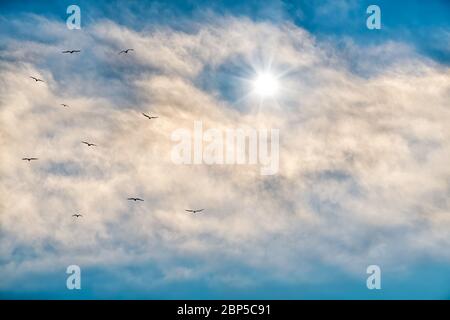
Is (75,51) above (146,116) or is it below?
above
